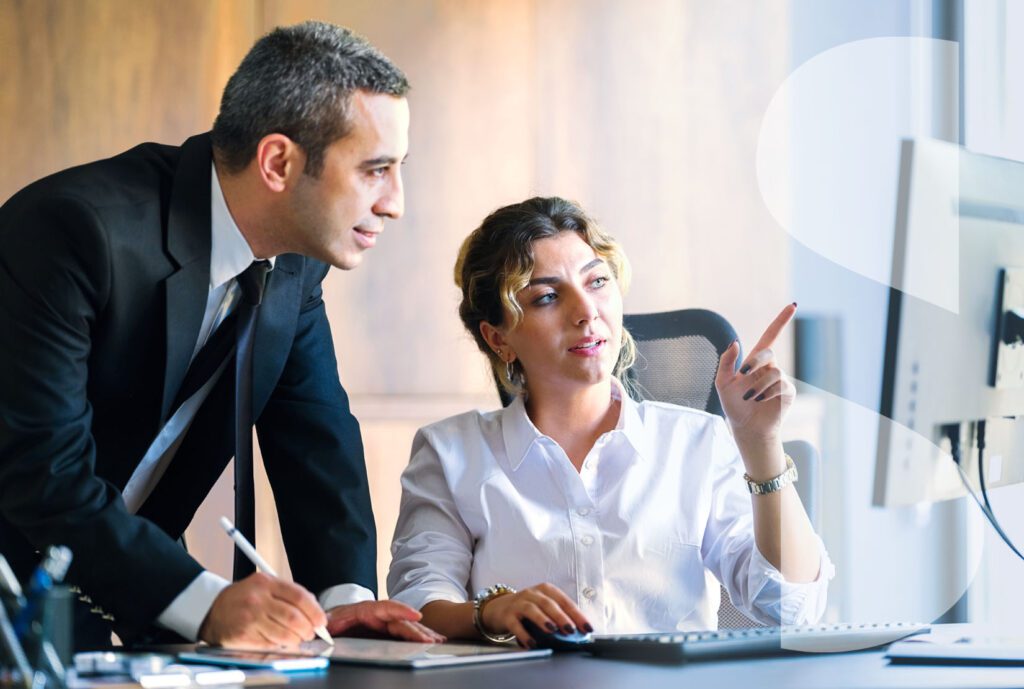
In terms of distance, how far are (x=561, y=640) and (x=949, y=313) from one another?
1.87 feet

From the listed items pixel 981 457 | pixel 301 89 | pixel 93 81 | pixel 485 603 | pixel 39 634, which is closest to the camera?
pixel 39 634

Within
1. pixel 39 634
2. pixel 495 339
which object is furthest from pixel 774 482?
pixel 39 634

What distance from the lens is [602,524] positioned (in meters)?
1.90

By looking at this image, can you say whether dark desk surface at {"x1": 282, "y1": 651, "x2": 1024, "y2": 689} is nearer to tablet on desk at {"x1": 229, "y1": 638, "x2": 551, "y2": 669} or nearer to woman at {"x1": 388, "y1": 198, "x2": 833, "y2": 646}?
tablet on desk at {"x1": 229, "y1": 638, "x2": 551, "y2": 669}

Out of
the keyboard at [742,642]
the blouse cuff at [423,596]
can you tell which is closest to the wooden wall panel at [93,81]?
the blouse cuff at [423,596]

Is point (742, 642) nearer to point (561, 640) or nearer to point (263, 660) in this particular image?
point (561, 640)

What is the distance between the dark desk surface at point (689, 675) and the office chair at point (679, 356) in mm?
913

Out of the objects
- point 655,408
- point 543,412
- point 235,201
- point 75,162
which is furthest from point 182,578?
point 75,162

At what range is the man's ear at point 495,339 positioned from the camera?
2146mm

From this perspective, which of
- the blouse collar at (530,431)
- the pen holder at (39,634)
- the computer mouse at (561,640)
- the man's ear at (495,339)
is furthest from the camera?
the man's ear at (495,339)

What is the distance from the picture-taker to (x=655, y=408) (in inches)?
81.0

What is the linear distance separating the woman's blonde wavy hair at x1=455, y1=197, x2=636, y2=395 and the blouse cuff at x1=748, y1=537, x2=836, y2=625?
1.80 feet

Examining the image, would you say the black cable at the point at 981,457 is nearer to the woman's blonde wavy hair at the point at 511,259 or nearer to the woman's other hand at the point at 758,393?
the woman's other hand at the point at 758,393

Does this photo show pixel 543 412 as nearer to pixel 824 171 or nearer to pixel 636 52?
pixel 824 171
